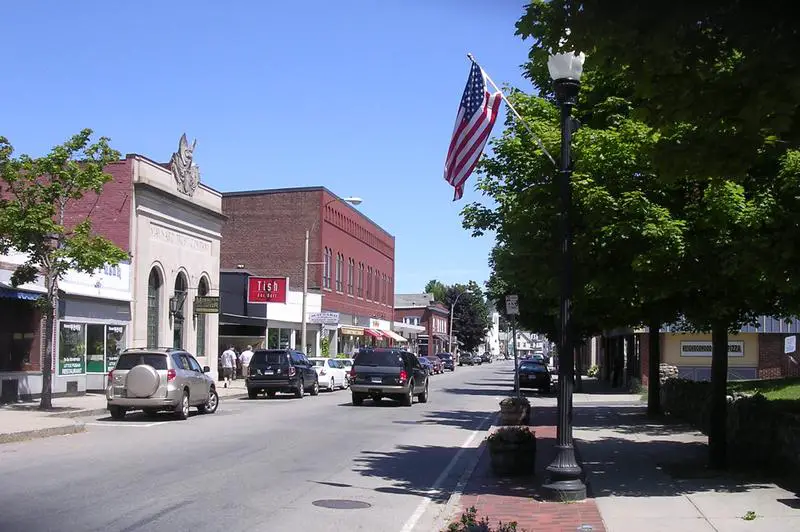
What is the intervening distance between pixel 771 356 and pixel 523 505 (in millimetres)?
30954

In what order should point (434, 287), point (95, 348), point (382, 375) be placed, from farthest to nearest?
1. point (434, 287)
2. point (95, 348)
3. point (382, 375)

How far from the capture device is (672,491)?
10.2 meters

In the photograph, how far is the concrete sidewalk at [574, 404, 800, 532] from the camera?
838cm

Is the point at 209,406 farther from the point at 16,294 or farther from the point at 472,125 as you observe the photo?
the point at 472,125

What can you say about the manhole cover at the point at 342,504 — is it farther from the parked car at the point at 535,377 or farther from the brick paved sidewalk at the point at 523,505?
the parked car at the point at 535,377

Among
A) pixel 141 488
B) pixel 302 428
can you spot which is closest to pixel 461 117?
pixel 141 488

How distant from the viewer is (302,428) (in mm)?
18531

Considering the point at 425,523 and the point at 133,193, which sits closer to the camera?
the point at 425,523

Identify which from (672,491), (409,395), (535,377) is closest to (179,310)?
(409,395)

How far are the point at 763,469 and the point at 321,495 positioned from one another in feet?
20.5

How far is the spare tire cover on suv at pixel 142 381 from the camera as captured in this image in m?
19.7

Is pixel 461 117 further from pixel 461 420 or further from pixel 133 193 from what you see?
pixel 133 193

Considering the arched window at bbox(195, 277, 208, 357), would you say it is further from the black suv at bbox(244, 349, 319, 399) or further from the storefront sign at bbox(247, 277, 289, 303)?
the black suv at bbox(244, 349, 319, 399)

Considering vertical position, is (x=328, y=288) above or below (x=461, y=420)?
above
